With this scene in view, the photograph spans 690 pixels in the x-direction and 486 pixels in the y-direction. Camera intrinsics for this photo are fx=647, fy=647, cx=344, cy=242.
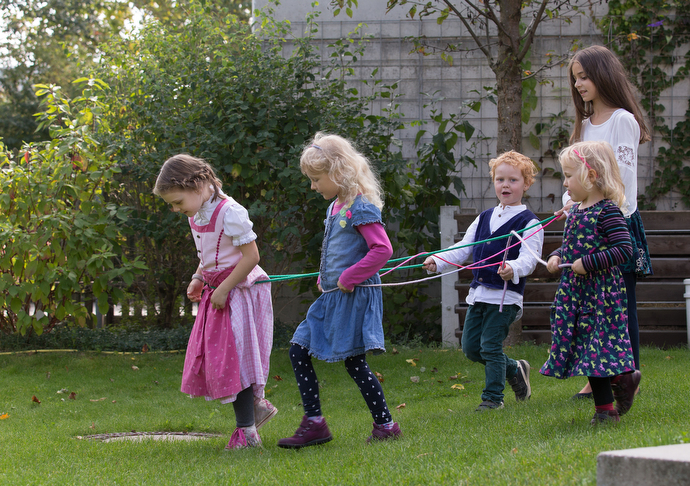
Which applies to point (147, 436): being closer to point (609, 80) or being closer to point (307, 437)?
point (307, 437)

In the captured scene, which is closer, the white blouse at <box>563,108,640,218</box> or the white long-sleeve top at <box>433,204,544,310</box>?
the white blouse at <box>563,108,640,218</box>

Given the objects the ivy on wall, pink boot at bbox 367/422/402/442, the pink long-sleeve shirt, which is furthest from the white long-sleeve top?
the ivy on wall

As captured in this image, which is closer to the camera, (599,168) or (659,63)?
(599,168)

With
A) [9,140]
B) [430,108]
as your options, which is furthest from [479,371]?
[9,140]

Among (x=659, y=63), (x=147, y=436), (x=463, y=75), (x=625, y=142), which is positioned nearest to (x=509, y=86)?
(x=463, y=75)

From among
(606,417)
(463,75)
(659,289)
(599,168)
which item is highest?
(463,75)

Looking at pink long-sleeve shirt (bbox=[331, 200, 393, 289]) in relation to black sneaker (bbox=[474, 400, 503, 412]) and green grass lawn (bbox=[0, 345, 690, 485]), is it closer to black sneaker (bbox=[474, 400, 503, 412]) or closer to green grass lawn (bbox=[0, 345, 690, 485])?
green grass lawn (bbox=[0, 345, 690, 485])

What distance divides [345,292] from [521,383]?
146cm

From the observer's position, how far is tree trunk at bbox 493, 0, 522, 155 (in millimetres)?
5656

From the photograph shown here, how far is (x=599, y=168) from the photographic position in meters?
2.85

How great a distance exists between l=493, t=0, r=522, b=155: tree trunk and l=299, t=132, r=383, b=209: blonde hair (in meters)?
2.93

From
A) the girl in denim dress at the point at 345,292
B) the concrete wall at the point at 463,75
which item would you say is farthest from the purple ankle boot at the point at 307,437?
the concrete wall at the point at 463,75

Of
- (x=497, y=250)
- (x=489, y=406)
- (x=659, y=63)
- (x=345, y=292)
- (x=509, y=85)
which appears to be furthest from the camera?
(x=659, y=63)

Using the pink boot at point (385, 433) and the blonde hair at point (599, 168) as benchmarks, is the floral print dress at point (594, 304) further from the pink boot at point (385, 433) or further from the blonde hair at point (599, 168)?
the pink boot at point (385, 433)
